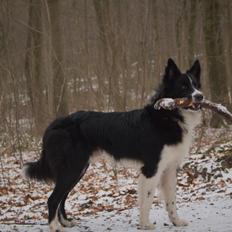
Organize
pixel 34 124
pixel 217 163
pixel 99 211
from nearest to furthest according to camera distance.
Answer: pixel 99 211 → pixel 217 163 → pixel 34 124

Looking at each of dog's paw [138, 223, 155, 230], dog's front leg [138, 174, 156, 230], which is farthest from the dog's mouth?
A: dog's paw [138, 223, 155, 230]

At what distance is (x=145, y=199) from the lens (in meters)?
5.79

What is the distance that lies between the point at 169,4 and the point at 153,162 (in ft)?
51.9

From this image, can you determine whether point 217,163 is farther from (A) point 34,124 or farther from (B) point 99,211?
(A) point 34,124

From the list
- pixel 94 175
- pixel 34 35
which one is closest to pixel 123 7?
pixel 34 35

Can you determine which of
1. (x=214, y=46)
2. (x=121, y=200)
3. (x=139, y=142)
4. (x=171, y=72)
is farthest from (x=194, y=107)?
(x=214, y=46)

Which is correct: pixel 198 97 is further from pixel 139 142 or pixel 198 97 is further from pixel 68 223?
pixel 68 223

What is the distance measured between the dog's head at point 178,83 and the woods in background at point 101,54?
17.8 feet

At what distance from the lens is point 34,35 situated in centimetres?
1703

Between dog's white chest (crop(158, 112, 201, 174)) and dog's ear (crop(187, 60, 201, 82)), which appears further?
dog's ear (crop(187, 60, 201, 82))

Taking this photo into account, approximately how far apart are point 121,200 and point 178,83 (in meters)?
2.94

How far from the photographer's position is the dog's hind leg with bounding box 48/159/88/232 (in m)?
5.69

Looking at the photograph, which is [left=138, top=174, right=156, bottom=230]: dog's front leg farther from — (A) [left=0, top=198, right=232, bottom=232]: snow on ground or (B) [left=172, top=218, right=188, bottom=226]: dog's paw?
(B) [left=172, top=218, right=188, bottom=226]: dog's paw

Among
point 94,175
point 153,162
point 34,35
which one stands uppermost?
point 34,35
